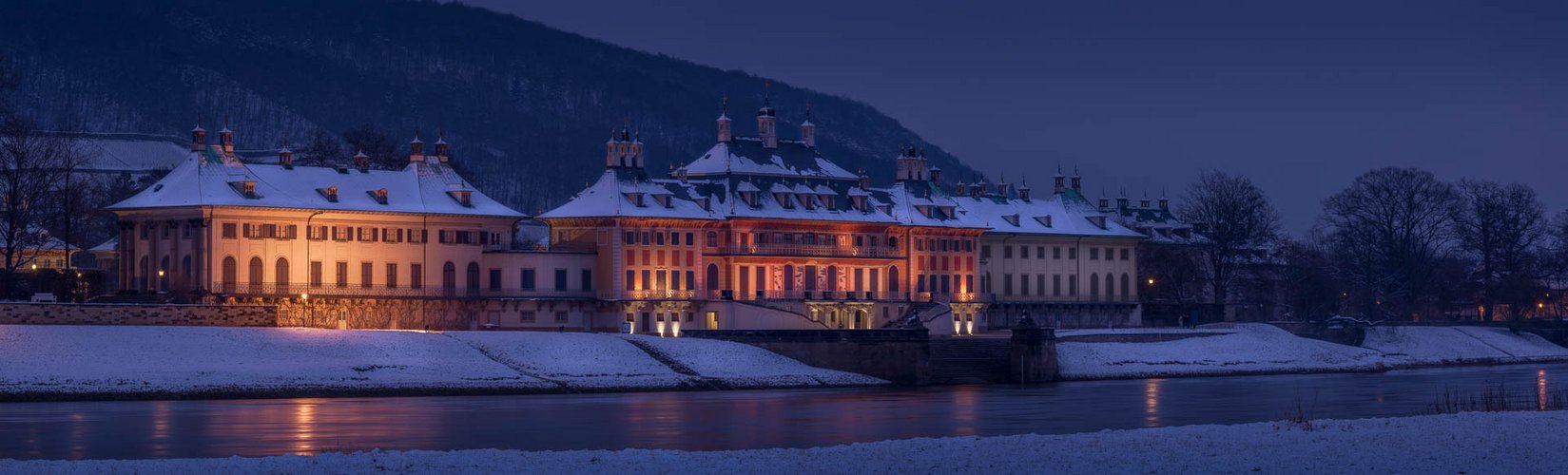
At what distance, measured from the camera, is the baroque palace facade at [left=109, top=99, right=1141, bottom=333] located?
100125 millimetres

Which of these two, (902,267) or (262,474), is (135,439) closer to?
(262,474)

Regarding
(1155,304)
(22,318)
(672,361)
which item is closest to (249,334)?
(22,318)

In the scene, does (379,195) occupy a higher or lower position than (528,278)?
higher

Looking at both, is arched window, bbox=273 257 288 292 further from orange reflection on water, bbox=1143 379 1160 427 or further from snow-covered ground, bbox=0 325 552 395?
orange reflection on water, bbox=1143 379 1160 427

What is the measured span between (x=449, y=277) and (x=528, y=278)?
397cm

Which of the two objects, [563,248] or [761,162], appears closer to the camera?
[563,248]

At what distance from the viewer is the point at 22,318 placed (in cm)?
7919

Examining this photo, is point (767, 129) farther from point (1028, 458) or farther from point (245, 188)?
point (1028, 458)

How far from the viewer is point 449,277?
10600cm

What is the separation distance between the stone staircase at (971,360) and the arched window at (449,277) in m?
24.6

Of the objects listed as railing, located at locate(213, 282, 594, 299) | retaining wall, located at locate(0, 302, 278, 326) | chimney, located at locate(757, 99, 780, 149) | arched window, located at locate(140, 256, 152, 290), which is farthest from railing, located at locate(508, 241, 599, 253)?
retaining wall, located at locate(0, 302, 278, 326)

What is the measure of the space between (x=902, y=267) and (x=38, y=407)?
214ft

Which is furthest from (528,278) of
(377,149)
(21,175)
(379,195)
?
(21,175)

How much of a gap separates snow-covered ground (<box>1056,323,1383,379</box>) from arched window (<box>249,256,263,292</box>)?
3670 cm
